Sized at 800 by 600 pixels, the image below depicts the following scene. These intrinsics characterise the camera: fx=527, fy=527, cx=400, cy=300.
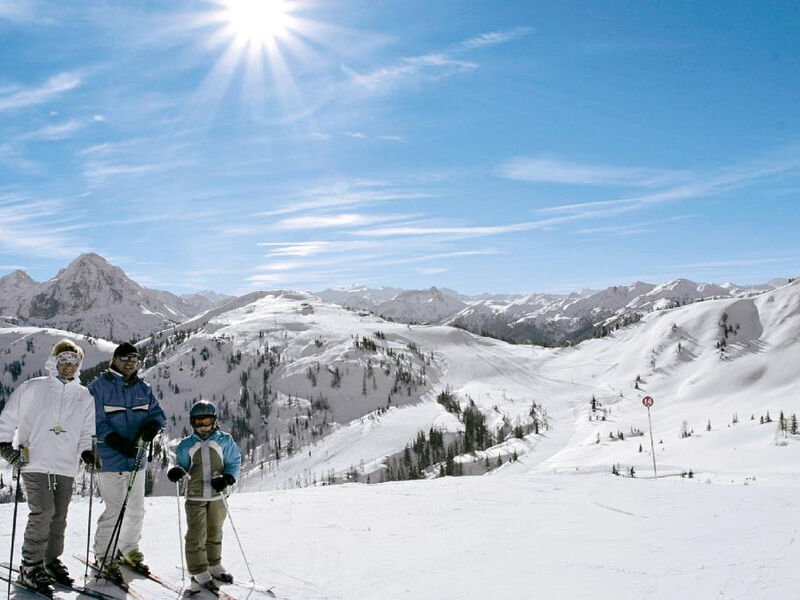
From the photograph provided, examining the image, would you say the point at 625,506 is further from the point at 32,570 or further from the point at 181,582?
the point at 32,570

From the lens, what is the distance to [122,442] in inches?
344

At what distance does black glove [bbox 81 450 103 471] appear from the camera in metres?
8.40

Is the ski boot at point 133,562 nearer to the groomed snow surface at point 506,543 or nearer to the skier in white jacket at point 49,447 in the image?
the groomed snow surface at point 506,543

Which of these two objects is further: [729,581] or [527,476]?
[527,476]

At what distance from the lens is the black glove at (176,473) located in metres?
8.09

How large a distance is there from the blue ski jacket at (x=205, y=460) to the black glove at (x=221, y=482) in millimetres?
151

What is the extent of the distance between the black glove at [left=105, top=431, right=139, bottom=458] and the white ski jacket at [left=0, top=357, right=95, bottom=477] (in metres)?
0.31

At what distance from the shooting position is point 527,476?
79.8 feet

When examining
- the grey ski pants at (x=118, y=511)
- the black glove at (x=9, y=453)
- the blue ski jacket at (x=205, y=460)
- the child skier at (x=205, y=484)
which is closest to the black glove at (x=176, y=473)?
the child skier at (x=205, y=484)

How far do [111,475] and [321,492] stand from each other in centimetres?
1210

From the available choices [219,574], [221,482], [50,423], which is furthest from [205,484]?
[50,423]

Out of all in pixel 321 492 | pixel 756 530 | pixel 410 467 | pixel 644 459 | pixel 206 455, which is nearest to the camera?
pixel 206 455

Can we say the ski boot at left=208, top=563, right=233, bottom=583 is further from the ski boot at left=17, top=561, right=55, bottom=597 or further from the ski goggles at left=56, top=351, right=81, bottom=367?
the ski goggles at left=56, top=351, right=81, bottom=367

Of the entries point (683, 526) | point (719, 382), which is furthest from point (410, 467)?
point (683, 526)
